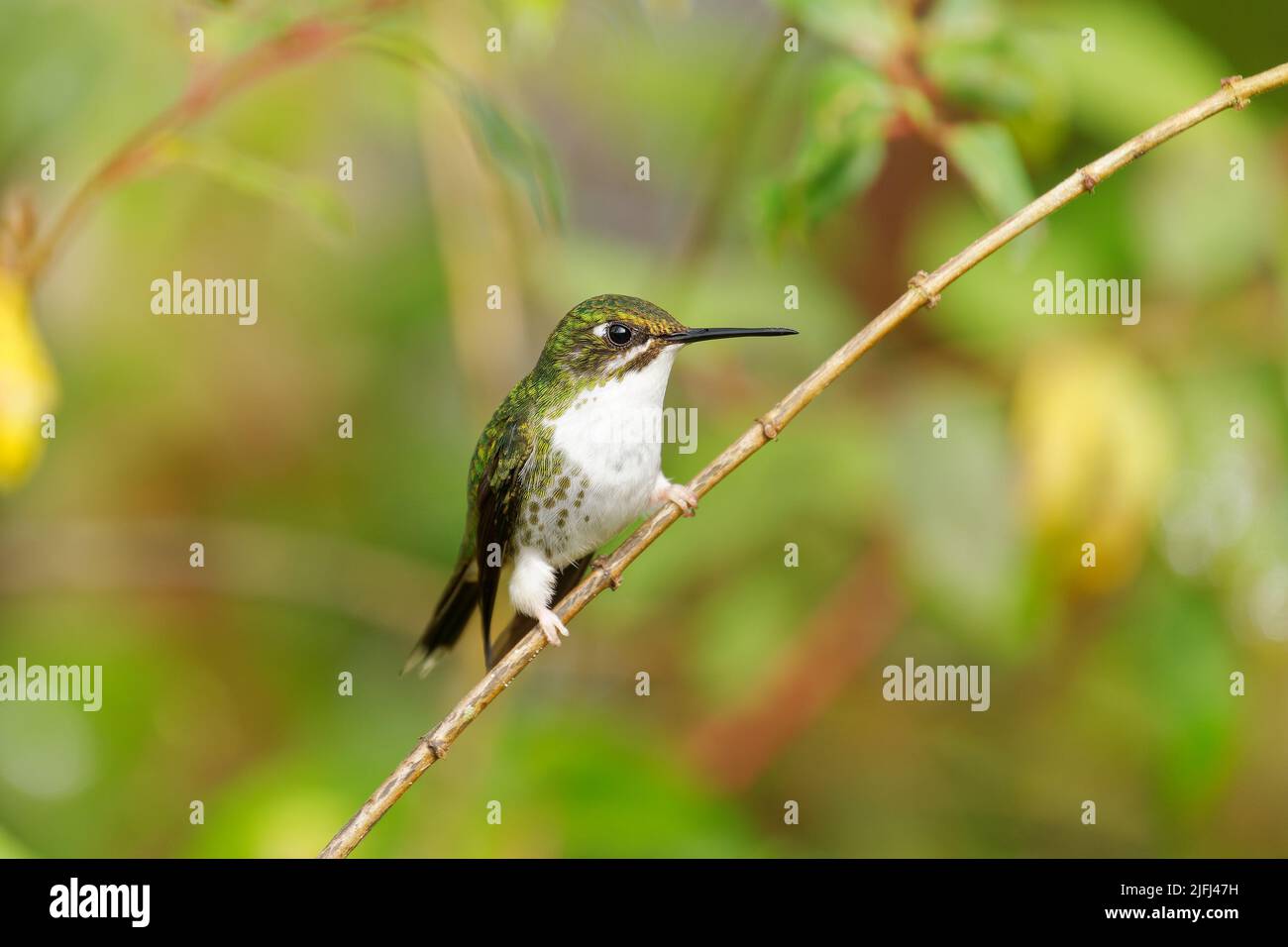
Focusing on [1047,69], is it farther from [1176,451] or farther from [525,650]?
[525,650]

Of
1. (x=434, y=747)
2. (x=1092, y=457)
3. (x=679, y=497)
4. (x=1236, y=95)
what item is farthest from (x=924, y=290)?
(x=1092, y=457)

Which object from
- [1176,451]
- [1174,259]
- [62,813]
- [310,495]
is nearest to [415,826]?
[62,813]

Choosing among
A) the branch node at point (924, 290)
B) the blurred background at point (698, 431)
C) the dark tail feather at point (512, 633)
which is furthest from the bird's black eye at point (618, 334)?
the branch node at point (924, 290)

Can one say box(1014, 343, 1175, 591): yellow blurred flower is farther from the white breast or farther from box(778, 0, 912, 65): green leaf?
box(778, 0, 912, 65): green leaf

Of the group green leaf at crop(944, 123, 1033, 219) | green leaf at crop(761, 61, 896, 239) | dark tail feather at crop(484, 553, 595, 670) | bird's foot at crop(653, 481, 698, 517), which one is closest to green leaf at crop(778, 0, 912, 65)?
green leaf at crop(761, 61, 896, 239)

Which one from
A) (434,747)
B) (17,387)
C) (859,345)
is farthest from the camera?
(17,387)

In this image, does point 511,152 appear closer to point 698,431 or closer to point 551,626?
point 551,626

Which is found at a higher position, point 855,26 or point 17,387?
point 855,26

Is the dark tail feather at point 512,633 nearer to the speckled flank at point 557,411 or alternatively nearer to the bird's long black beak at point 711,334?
the speckled flank at point 557,411
